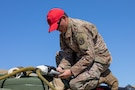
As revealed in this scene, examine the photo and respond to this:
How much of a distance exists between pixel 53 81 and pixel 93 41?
35.1 inches

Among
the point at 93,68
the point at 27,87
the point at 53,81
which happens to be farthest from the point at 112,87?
the point at 27,87

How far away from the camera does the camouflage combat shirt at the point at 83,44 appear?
6426mm

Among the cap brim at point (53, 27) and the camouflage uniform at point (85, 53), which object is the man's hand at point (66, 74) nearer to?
the camouflage uniform at point (85, 53)

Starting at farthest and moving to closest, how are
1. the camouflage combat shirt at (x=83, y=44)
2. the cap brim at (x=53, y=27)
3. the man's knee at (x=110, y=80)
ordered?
1. the man's knee at (x=110, y=80)
2. the camouflage combat shirt at (x=83, y=44)
3. the cap brim at (x=53, y=27)

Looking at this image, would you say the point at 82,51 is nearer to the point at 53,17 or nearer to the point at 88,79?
the point at 88,79

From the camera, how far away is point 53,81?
6754 millimetres

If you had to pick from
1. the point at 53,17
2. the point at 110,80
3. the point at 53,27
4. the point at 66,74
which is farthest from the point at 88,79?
the point at 53,17

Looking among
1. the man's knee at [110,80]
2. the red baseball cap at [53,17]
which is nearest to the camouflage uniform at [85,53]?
the man's knee at [110,80]

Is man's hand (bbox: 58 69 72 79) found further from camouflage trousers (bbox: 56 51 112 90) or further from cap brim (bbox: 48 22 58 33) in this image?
cap brim (bbox: 48 22 58 33)

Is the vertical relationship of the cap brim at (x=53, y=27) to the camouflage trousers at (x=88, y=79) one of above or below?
above

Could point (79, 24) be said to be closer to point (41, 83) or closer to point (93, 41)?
point (93, 41)

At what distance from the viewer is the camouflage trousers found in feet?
21.2

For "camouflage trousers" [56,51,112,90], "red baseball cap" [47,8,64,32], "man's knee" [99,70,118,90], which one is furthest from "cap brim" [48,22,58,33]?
"man's knee" [99,70,118,90]

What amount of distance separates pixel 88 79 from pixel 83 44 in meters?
0.55
